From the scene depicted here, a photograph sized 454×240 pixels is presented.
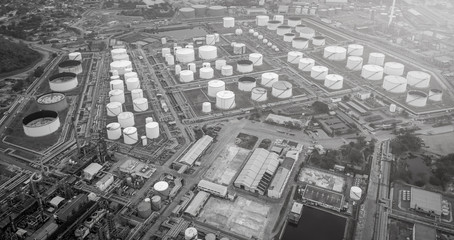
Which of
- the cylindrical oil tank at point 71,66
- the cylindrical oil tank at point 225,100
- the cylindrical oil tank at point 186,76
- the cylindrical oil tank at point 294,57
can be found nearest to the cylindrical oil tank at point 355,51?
the cylindrical oil tank at point 294,57

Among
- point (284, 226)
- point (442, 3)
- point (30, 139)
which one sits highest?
point (442, 3)

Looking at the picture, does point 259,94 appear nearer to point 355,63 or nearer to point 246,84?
point 246,84

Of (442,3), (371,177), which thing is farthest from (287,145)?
(442,3)

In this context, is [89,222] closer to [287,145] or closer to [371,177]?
[287,145]

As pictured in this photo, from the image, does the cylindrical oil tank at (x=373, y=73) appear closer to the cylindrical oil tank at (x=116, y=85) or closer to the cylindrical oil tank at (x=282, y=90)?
the cylindrical oil tank at (x=282, y=90)

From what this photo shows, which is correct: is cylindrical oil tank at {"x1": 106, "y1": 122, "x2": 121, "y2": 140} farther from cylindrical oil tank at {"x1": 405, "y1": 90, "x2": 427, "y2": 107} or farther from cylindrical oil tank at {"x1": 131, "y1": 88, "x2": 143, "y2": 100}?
cylindrical oil tank at {"x1": 405, "y1": 90, "x2": 427, "y2": 107}

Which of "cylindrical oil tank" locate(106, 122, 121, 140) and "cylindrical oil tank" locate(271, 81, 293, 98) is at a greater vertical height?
"cylindrical oil tank" locate(271, 81, 293, 98)

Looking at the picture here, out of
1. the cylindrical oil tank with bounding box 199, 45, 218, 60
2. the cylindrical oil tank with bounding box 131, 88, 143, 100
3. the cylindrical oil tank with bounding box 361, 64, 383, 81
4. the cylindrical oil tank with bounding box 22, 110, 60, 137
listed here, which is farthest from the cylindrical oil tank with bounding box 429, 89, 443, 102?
the cylindrical oil tank with bounding box 22, 110, 60, 137
